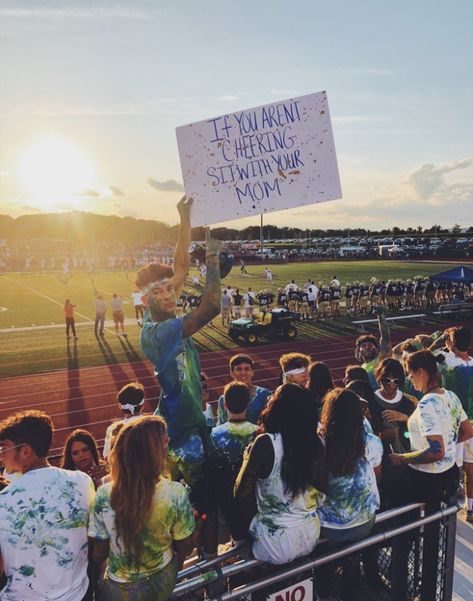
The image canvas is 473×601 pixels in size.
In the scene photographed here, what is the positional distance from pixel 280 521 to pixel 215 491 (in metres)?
0.54

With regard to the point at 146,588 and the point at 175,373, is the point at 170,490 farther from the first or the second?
the point at 175,373

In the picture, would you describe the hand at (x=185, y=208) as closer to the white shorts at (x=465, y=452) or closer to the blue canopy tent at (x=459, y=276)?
the white shorts at (x=465, y=452)

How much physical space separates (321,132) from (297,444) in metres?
2.51

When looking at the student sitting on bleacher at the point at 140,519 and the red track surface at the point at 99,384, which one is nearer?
the student sitting on bleacher at the point at 140,519

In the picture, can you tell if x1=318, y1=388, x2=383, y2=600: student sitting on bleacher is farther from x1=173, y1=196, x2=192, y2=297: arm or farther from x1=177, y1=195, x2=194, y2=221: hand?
x1=177, y1=195, x2=194, y2=221: hand

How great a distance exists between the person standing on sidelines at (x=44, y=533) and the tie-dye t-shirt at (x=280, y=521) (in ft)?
3.19

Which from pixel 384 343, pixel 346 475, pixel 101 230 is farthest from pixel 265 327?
pixel 101 230

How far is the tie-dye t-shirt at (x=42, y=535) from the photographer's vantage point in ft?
7.66

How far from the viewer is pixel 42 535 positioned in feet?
7.75

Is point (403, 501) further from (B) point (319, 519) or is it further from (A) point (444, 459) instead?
(B) point (319, 519)

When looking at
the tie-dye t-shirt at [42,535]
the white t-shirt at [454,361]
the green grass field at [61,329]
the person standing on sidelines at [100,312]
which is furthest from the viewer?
the person standing on sidelines at [100,312]

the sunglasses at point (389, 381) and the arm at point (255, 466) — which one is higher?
→ the arm at point (255, 466)

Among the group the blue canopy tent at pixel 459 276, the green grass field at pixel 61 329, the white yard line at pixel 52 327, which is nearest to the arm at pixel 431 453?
the green grass field at pixel 61 329

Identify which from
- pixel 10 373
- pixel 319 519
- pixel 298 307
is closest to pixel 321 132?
pixel 319 519
